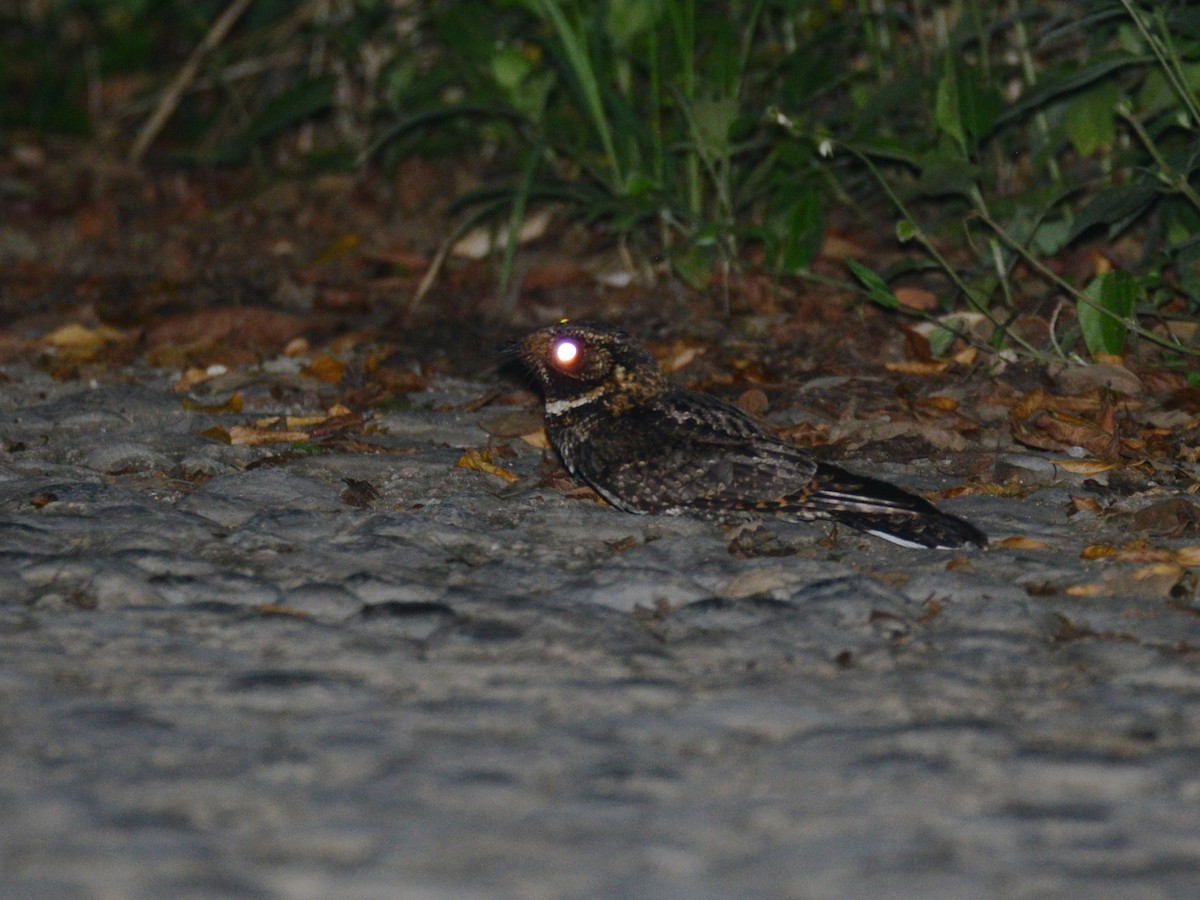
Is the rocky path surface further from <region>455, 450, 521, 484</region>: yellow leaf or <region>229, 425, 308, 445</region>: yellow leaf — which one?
<region>229, 425, 308, 445</region>: yellow leaf

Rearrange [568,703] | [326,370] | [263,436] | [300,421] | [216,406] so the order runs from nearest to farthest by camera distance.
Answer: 1. [568,703]
2. [263,436]
3. [300,421]
4. [216,406]
5. [326,370]

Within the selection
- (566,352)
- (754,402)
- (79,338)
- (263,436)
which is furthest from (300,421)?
(79,338)

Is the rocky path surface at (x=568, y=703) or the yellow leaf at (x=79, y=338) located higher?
the yellow leaf at (x=79, y=338)

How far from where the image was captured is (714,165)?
7.52m

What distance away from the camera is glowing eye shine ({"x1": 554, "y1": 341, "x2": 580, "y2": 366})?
547 cm

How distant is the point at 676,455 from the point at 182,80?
21.3 feet

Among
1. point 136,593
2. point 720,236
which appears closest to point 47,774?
point 136,593

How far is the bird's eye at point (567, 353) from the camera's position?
17.9ft

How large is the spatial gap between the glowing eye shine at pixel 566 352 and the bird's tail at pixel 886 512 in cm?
106

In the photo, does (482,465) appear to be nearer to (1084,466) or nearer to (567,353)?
(567,353)

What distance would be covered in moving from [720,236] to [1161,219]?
76.4 inches

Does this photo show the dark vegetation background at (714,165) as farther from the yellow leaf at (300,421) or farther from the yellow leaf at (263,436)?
the yellow leaf at (263,436)

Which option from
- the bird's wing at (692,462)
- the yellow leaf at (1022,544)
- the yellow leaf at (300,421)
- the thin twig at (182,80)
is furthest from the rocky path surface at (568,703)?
the thin twig at (182,80)

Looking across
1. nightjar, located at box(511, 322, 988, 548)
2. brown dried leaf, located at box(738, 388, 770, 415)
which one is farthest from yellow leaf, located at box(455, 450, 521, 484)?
brown dried leaf, located at box(738, 388, 770, 415)
